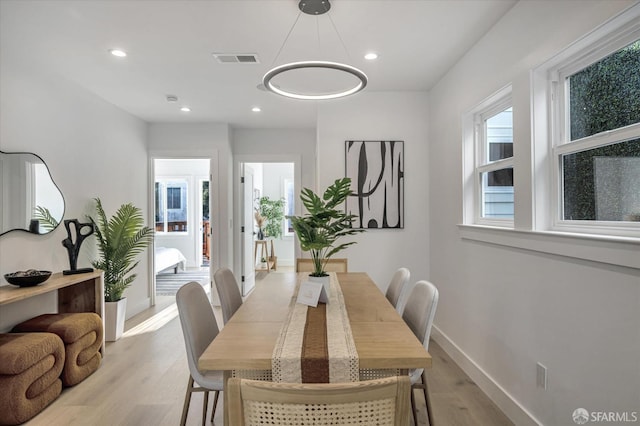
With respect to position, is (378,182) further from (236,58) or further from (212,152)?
(212,152)

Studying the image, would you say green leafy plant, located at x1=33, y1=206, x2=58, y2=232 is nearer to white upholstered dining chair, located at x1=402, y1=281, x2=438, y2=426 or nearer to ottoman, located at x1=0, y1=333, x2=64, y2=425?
ottoman, located at x1=0, y1=333, x2=64, y2=425

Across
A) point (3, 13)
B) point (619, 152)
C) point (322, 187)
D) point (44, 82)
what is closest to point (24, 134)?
point (44, 82)

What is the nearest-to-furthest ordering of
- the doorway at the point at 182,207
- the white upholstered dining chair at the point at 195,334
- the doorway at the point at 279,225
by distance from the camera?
the white upholstered dining chair at the point at 195,334
the doorway at the point at 279,225
the doorway at the point at 182,207

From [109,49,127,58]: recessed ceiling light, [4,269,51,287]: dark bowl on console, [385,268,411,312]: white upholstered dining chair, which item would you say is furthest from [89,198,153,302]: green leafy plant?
[385,268,411,312]: white upholstered dining chair

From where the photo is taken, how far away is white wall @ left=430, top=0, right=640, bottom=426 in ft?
4.93

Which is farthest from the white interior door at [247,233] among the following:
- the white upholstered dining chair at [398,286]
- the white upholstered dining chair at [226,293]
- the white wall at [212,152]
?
the white upholstered dining chair at [398,286]

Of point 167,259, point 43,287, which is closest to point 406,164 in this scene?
point 43,287

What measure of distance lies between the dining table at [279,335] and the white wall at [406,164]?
5.09 ft

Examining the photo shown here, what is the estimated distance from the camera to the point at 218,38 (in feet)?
8.48

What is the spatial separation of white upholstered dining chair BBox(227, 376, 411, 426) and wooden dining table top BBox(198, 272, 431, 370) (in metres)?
0.43

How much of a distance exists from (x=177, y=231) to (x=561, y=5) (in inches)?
310

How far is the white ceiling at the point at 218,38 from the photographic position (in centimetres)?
220

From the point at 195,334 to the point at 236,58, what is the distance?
2.17 metres

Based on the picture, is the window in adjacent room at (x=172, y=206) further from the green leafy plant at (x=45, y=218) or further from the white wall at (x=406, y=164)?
the white wall at (x=406, y=164)
